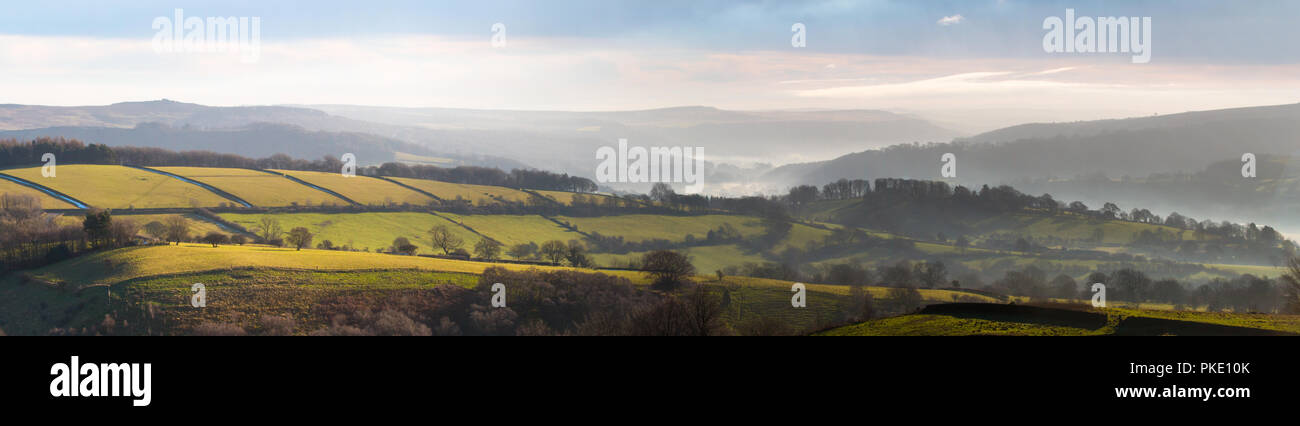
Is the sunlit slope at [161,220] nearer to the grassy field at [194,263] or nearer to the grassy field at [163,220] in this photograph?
the grassy field at [163,220]

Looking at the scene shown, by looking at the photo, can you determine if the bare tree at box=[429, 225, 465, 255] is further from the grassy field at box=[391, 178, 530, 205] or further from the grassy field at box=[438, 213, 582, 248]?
the grassy field at box=[391, 178, 530, 205]

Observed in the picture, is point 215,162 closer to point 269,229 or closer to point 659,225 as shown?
point 269,229

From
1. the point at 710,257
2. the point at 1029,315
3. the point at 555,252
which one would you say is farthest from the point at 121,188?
the point at 1029,315

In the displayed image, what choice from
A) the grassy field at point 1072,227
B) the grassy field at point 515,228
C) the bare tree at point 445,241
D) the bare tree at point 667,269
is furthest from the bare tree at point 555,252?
the grassy field at point 1072,227

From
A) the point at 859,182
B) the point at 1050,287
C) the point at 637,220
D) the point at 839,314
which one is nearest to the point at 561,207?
the point at 637,220
